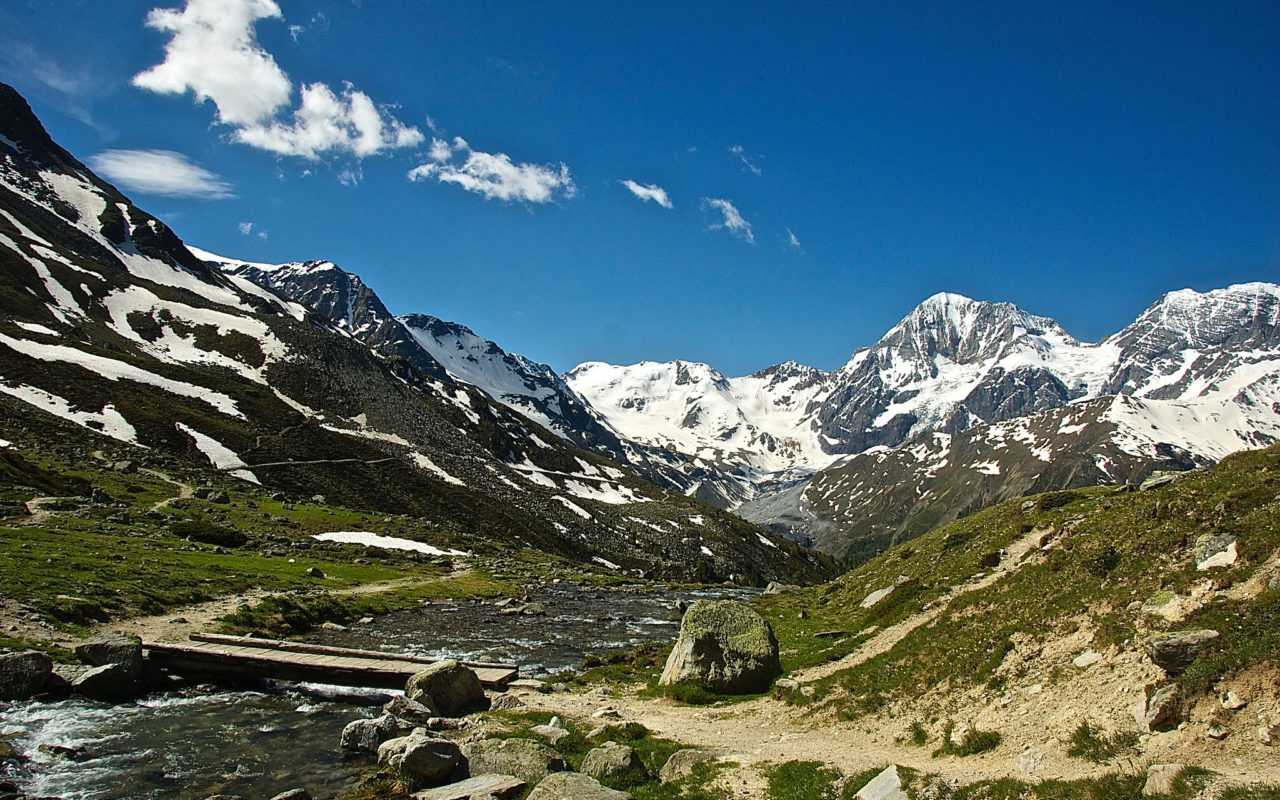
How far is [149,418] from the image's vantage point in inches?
4055

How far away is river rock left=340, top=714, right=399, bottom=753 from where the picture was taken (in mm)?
21094

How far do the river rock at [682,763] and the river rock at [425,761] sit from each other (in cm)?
618

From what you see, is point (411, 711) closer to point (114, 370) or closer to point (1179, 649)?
point (1179, 649)

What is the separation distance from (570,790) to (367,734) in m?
10.5

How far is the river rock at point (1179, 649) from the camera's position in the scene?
509 inches

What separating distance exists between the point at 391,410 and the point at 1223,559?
7353 inches

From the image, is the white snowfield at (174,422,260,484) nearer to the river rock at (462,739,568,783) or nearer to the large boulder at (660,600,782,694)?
the large boulder at (660,600,782,694)

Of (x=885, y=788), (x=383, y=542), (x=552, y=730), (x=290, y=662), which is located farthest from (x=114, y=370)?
(x=885, y=788)

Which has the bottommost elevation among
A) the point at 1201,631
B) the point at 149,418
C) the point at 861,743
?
the point at 861,743

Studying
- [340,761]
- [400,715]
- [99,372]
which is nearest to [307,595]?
[400,715]

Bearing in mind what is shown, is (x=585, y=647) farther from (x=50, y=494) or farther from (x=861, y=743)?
(x=50, y=494)

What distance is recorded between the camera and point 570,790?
48.1 feet

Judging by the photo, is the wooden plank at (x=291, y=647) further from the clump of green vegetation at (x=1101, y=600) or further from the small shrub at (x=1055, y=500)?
the small shrub at (x=1055, y=500)

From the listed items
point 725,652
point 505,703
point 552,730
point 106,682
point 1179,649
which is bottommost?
point 505,703
